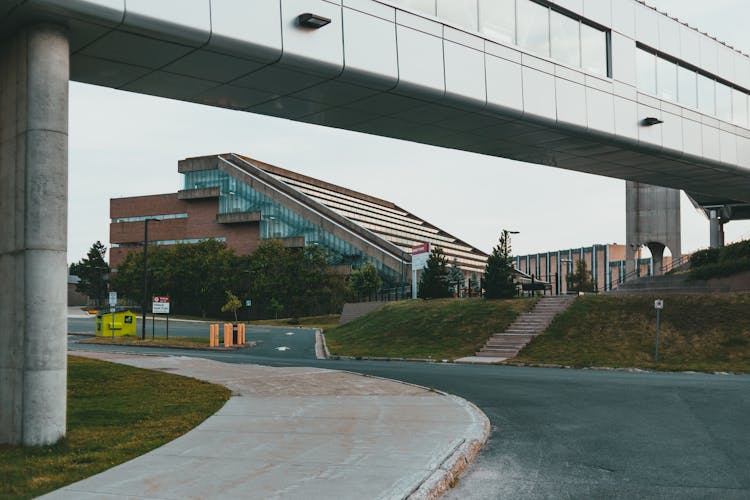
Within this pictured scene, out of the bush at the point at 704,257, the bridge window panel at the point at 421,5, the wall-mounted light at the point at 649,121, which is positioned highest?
the bridge window panel at the point at 421,5

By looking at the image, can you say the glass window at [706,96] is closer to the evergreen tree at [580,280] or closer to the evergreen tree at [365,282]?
the evergreen tree at [365,282]

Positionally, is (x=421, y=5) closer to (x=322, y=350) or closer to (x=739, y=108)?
(x=739, y=108)

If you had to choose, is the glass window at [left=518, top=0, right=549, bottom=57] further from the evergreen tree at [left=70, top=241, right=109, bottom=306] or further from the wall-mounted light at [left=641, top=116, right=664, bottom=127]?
the evergreen tree at [left=70, top=241, right=109, bottom=306]

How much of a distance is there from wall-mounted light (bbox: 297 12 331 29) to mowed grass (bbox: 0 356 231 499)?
7.62 metres

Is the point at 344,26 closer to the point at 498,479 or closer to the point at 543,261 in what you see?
the point at 498,479

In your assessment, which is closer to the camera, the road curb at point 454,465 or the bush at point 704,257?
the road curb at point 454,465

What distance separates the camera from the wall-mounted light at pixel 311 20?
14.1 meters

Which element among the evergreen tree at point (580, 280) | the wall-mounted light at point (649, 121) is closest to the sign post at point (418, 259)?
the wall-mounted light at point (649, 121)

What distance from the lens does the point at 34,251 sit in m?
10.6

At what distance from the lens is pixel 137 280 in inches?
4021

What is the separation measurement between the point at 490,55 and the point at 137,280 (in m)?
91.6

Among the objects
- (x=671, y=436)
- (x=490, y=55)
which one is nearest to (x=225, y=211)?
(x=490, y=55)

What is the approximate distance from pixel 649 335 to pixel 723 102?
10.0 meters

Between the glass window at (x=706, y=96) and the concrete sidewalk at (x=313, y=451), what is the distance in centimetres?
1782
